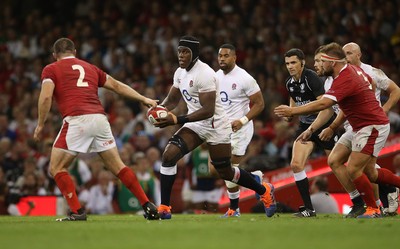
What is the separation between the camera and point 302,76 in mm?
13289

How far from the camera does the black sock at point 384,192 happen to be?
1277 centimetres

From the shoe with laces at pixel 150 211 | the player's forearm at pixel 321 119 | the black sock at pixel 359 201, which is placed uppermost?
the player's forearm at pixel 321 119

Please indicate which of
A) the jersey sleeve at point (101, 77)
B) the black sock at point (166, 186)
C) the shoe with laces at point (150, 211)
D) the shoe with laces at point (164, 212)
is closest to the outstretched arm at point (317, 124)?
the black sock at point (166, 186)

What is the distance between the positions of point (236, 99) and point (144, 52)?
30.0 ft

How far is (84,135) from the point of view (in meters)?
11.8

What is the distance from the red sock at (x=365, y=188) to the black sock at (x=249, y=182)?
1.69 meters

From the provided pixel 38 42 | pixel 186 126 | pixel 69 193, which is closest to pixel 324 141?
A: pixel 186 126

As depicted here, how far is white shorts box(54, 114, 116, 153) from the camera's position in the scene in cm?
1173

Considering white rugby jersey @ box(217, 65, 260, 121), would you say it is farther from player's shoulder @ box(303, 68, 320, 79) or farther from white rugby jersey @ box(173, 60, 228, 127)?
white rugby jersey @ box(173, 60, 228, 127)

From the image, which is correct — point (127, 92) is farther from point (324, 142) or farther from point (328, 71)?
point (324, 142)

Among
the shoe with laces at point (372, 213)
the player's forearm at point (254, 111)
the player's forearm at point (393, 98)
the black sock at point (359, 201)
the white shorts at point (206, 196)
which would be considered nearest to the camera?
the shoe with laces at point (372, 213)

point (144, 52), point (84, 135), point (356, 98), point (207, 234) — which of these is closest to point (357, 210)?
point (356, 98)

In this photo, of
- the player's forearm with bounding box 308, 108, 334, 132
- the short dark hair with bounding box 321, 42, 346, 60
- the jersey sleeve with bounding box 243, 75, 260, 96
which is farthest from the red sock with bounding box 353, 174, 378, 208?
the jersey sleeve with bounding box 243, 75, 260, 96

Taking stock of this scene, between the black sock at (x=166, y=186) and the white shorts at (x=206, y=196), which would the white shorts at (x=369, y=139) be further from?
the white shorts at (x=206, y=196)
